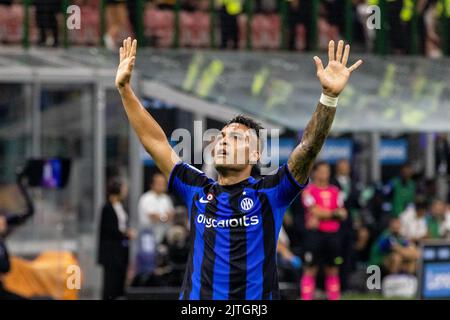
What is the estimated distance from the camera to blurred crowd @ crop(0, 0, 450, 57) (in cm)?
1855

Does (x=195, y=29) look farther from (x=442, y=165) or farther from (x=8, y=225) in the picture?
(x=8, y=225)

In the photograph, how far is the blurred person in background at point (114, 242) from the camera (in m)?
14.9

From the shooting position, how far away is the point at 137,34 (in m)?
19.1

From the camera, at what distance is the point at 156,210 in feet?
52.6

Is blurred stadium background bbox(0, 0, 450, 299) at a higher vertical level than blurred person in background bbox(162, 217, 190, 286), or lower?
higher

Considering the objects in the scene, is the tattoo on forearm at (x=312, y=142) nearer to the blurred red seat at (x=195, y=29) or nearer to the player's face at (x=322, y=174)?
the player's face at (x=322, y=174)

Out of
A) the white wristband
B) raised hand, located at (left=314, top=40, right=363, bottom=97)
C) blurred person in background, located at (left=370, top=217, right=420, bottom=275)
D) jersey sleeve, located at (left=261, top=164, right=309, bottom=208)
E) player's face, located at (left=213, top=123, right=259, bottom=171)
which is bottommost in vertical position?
blurred person in background, located at (left=370, top=217, right=420, bottom=275)

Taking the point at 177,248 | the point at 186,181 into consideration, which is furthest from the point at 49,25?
the point at 186,181

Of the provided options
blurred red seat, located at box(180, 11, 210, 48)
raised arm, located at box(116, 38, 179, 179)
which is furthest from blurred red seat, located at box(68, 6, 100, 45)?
raised arm, located at box(116, 38, 179, 179)

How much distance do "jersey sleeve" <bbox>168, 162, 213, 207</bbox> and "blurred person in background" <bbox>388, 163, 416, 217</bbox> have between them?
36.4 ft

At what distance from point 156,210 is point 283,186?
30.2 ft

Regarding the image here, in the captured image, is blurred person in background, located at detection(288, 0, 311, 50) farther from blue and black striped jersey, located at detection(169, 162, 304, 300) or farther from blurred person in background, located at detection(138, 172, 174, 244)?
blue and black striped jersey, located at detection(169, 162, 304, 300)

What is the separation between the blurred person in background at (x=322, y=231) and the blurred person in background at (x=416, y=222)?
226 centimetres
